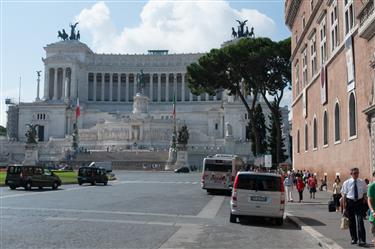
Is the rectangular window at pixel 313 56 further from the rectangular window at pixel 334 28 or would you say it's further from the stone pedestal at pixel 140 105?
the stone pedestal at pixel 140 105

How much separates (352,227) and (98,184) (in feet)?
106

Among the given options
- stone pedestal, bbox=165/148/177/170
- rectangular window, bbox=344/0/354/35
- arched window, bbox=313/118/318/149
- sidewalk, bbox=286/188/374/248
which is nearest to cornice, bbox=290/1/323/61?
rectangular window, bbox=344/0/354/35

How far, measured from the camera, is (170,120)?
345 feet

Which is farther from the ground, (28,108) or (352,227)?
(28,108)

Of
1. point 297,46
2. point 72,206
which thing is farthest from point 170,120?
point 72,206

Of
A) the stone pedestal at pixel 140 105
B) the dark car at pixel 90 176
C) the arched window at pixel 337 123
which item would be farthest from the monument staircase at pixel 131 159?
the arched window at pixel 337 123

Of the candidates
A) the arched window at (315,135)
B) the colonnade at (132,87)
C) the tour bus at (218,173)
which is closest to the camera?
the tour bus at (218,173)

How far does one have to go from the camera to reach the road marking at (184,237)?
472 inches

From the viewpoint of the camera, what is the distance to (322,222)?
663 inches

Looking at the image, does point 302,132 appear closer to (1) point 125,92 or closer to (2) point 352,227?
(2) point 352,227

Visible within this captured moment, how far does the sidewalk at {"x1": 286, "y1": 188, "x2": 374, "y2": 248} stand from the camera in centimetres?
1257

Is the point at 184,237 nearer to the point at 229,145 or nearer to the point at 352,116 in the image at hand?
the point at 352,116

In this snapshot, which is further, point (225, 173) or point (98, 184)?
point (98, 184)

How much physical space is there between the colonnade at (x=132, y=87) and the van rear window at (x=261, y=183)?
112323 mm
